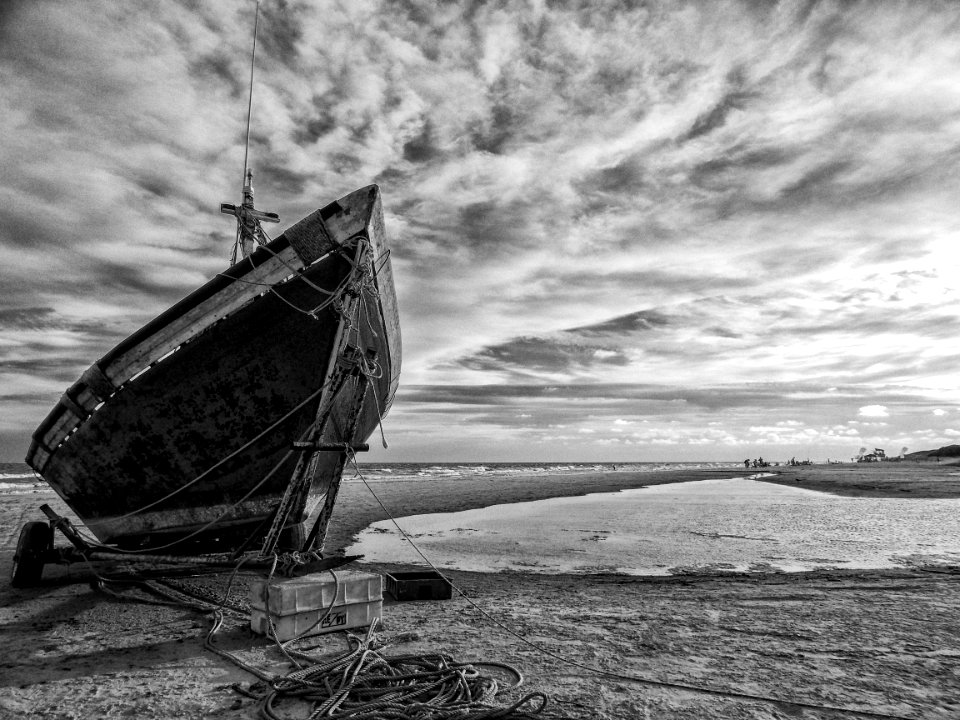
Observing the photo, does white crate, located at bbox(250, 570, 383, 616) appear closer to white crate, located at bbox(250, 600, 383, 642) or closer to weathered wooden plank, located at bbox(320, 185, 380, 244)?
white crate, located at bbox(250, 600, 383, 642)

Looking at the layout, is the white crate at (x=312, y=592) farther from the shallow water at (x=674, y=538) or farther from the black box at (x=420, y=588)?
the shallow water at (x=674, y=538)

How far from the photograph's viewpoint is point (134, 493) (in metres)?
8.05

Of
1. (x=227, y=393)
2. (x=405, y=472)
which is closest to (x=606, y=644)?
(x=227, y=393)

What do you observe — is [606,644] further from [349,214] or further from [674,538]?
[674,538]

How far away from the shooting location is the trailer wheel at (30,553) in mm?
6840

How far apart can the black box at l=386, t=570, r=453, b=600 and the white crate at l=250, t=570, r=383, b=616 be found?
43.8 inches

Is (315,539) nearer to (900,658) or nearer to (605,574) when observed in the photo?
(605,574)

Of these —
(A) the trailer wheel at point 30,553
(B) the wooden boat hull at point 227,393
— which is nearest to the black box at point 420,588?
(B) the wooden boat hull at point 227,393

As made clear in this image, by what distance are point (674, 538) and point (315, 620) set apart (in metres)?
8.61

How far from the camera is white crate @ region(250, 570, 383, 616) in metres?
4.68

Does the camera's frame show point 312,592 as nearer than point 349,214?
Yes

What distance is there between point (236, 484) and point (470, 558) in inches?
147

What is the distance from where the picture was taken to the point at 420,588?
625 centimetres

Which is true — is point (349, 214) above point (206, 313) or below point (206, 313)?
above
